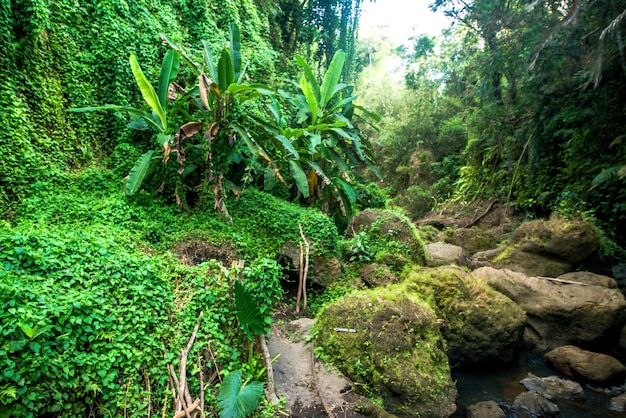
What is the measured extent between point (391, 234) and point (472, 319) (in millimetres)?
2353

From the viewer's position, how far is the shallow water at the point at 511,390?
5184 mm

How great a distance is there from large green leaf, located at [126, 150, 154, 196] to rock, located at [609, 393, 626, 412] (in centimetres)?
728

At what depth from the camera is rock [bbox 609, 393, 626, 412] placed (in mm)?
5203

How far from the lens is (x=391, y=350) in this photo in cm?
468

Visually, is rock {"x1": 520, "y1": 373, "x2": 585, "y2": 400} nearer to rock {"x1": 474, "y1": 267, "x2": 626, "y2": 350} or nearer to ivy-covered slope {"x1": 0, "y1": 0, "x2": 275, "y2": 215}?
rock {"x1": 474, "y1": 267, "x2": 626, "y2": 350}

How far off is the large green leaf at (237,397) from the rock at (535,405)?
399 cm

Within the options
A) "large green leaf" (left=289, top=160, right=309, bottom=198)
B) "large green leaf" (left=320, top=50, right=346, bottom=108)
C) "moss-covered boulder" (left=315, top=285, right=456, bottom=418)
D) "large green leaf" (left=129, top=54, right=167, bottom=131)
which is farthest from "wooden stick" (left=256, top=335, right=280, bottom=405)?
"large green leaf" (left=320, top=50, right=346, bottom=108)

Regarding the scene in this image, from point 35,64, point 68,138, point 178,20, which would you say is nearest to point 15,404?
point 68,138

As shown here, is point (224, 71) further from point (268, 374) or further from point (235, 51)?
point (268, 374)

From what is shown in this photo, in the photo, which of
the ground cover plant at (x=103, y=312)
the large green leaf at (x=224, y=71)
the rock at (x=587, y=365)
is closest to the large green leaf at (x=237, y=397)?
the ground cover plant at (x=103, y=312)

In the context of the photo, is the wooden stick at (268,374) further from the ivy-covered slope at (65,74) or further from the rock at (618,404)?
the rock at (618,404)

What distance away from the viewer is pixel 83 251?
3637 mm

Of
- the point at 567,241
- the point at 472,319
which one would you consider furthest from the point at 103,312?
the point at 567,241

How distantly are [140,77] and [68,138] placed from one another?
185cm
